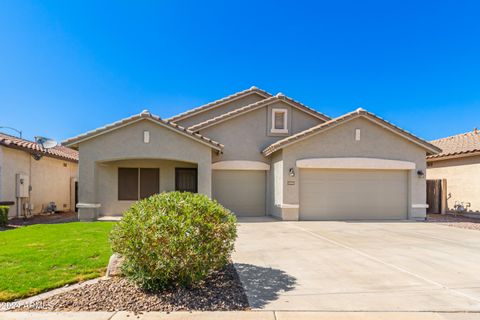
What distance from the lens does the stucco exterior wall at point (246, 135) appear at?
17297mm

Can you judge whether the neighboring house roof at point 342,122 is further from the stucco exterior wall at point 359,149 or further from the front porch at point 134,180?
the front porch at point 134,180

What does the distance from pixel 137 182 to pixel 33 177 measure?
6.17 metres

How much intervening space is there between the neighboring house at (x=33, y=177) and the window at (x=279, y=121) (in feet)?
43.5

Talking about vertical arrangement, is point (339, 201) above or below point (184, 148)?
below

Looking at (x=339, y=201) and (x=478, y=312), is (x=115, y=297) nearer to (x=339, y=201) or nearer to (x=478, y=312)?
(x=478, y=312)

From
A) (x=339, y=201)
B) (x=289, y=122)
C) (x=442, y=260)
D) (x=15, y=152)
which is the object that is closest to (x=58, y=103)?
(x=15, y=152)

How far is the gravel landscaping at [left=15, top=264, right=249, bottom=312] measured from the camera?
4660 mm

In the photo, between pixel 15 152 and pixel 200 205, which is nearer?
pixel 200 205

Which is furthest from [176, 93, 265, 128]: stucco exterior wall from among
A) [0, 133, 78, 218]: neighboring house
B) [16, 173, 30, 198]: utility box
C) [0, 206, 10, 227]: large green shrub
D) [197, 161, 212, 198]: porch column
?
[0, 206, 10, 227]: large green shrub

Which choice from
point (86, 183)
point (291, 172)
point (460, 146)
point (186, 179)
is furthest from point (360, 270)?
point (460, 146)

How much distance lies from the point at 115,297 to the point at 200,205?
203 cm

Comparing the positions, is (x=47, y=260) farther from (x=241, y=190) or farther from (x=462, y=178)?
(x=462, y=178)

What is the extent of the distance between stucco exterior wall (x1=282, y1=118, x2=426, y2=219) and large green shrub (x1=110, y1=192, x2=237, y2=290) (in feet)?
32.8

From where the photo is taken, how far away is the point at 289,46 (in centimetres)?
1883
